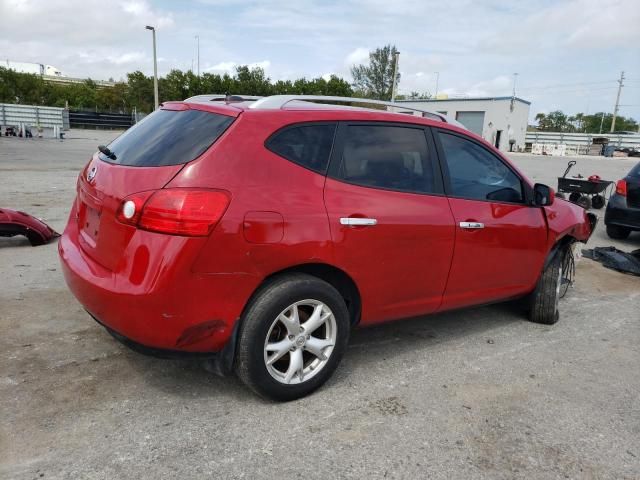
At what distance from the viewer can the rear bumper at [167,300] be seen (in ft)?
8.20

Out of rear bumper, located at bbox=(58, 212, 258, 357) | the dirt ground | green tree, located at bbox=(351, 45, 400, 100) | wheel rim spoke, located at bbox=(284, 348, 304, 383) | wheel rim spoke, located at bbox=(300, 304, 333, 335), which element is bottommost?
the dirt ground

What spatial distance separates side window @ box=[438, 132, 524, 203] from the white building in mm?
51297

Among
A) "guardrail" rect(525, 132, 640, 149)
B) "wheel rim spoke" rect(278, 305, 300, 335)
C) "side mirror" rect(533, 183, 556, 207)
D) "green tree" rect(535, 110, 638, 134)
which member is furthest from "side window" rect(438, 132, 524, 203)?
"green tree" rect(535, 110, 638, 134)

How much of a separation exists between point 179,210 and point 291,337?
0.94m

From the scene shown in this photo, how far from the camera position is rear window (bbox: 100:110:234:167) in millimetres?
2754

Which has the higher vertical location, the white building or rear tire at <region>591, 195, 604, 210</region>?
the white building

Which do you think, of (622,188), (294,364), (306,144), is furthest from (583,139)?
(294,364)

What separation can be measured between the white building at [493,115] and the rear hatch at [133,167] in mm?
52621

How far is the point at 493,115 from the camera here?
182 feet

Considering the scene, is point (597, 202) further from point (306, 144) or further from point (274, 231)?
point (274, 231)

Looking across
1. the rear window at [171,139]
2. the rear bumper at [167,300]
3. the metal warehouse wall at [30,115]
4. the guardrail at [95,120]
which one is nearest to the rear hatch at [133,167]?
the rear window at [171,139]

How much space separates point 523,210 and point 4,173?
1280cm

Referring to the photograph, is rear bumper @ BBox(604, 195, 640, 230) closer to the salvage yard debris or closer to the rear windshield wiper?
the rear windshield wiper

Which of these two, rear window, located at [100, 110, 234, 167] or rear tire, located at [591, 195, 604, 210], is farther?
rear tire, located at [591, 195, 604, 210]
